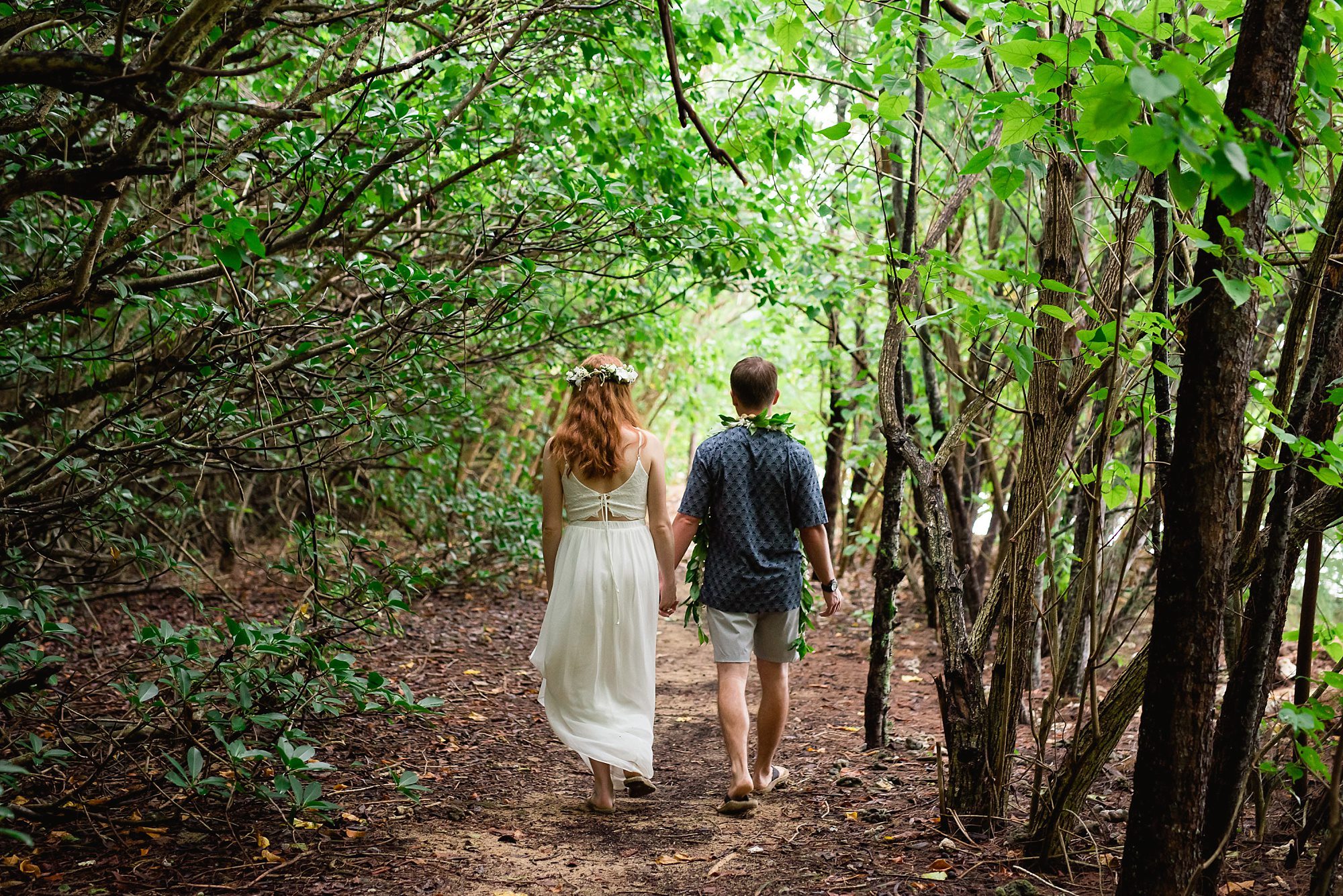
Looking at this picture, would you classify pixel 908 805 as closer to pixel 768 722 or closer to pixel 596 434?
pixel 768 722

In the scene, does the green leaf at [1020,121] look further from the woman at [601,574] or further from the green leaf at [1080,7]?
the woman at [601,574]

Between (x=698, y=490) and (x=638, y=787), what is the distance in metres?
1.41

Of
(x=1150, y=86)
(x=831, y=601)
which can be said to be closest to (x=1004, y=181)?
(x=1150, y=86)

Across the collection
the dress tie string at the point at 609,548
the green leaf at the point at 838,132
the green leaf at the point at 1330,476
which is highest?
the green leaf at the point at 838,132

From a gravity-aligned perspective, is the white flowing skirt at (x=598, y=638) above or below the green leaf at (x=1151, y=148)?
below

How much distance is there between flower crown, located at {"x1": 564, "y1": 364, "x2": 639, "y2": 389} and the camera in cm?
435

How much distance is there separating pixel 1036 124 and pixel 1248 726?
177 centimetres

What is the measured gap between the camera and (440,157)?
239 inches

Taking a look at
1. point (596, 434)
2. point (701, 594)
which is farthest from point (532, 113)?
point (701, 594)

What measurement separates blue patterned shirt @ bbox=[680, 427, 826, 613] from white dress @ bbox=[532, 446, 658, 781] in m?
0.31

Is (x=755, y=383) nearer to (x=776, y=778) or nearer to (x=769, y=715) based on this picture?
(x=769, y=715)

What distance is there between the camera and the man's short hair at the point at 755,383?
4.49m

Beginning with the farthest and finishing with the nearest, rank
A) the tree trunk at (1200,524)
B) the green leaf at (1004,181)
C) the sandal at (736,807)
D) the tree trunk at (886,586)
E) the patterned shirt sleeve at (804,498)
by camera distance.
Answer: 1. the tree trunk at (886,586)
2. the patterned shirt sleeve at (804,498)
3. the sandal at (736,807)
4. the green leaf at (1004,181)
5. the tree trunk at (1200,524)

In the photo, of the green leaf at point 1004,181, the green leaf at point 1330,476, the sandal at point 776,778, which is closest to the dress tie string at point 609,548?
the sandal at point 776,778
